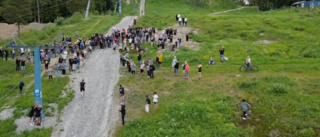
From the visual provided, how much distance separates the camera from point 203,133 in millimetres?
21500

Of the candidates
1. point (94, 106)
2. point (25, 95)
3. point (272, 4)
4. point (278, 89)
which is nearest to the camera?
point (278, 89)

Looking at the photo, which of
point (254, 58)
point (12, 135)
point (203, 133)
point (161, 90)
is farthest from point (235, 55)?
point (12, 135)

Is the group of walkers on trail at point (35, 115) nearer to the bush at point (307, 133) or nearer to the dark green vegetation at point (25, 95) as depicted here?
the dark green vegetation at point (25, 95)

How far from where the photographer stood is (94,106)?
85.9 feet

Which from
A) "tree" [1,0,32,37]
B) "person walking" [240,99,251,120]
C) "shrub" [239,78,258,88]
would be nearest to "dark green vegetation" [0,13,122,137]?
"person walking" [240,99,251,120]

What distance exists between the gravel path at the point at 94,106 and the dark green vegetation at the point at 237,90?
3.88ft

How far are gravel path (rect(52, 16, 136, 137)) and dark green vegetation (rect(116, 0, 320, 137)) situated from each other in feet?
3.88

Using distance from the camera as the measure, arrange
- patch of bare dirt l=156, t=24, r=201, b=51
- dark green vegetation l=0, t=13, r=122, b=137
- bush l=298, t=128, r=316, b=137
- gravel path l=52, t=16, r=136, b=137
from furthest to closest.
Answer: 1. patch of bare dirt l=156, t=24, r=201, b=51
2. dark green vegetation l=0, t=13, r=122, b=137
3. gravel path l=52, t=16, r=136, b=137
4. bush l=298, t=128, r=316, b=137

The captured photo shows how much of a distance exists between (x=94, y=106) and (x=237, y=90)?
11.5 m

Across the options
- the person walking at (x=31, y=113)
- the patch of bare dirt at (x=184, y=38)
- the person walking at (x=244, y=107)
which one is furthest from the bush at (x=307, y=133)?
the patch of bare dirt at (x=184, y=38)

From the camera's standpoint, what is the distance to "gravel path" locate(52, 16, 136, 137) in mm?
22781

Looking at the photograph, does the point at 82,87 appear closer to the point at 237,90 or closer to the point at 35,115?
the point at 35,115

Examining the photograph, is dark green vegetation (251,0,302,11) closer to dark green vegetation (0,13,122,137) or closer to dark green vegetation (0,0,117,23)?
dark green vegetation (0,0,117,23)

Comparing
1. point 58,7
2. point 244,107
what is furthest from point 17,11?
point 244,107
